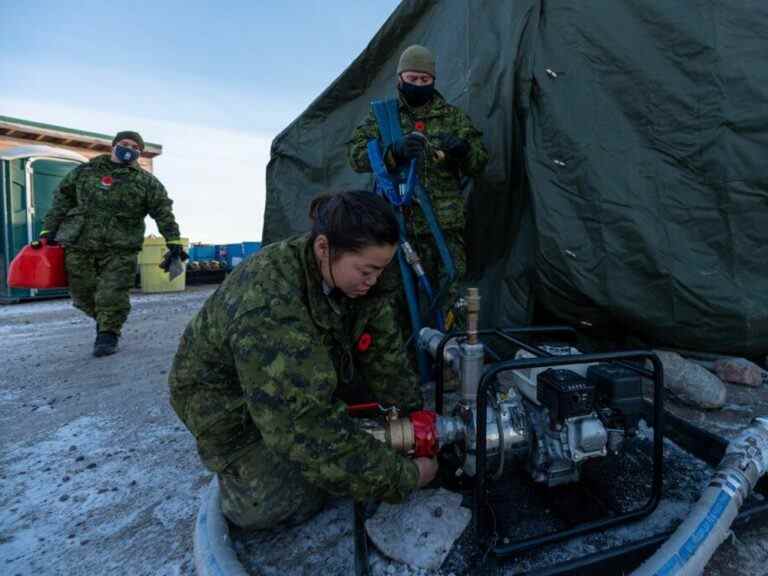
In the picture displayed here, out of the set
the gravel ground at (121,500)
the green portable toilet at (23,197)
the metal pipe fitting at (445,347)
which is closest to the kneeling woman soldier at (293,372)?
the gravel ground at (121,500)

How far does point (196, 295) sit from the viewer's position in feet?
29.5

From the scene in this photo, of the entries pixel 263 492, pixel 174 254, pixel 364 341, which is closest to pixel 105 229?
pixel 174 254

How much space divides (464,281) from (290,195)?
7.25 feet

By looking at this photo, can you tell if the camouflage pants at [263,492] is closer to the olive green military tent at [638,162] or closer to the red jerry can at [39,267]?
the olive green military tent at [638,162]

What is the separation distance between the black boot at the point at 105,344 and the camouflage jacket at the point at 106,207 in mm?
819

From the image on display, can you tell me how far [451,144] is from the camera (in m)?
2.77

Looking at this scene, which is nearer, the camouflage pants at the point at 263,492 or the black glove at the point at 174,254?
the camouflage pants at the point at 263,492

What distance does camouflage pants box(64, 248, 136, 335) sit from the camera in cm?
425

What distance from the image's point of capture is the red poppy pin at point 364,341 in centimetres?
187

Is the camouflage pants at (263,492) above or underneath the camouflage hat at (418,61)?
underneath

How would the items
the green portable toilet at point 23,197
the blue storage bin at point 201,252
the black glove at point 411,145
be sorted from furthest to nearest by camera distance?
the blue storage bin at point 201,252, the green portable toilet at point 23,197, the black glove at point 411,145

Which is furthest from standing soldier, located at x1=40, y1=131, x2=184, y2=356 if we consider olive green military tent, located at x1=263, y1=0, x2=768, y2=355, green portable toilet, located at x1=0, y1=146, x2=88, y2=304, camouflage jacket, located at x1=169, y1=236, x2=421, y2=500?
green portable toilet, located at x1=0, y1=146, x2=88, y2=304

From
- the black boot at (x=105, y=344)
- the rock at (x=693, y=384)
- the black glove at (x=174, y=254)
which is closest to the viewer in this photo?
the rock at (x=693, y=384)

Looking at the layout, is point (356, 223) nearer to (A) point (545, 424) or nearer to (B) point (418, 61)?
(A) point (545, 424)
